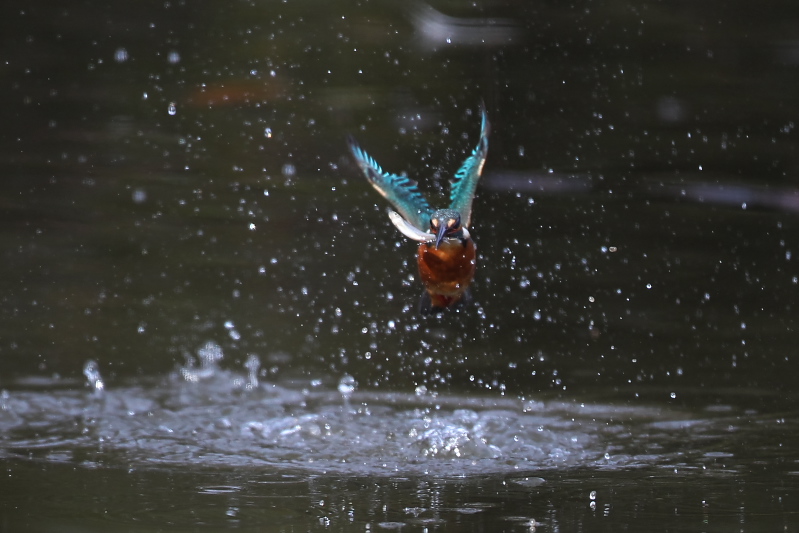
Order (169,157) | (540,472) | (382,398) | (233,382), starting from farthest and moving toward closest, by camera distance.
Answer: (169,157) → (233,382) → (382,398) → (540,472)

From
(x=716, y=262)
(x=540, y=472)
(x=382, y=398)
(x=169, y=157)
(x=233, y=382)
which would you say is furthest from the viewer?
(x=169, y=157)

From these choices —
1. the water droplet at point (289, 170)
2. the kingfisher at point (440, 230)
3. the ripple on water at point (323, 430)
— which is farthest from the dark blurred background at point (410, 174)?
the kingfisher at point (440, 230)

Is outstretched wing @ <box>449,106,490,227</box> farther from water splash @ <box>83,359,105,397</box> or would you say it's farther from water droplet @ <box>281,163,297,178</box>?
water droplet @ <box>281,163,297,178</box>

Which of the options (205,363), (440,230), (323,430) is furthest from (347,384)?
(440,230)

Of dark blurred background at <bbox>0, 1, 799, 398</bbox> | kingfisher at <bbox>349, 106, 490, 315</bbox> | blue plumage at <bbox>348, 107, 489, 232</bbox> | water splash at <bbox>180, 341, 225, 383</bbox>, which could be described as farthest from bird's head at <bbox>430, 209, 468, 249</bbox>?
water splash at <bbox>180, 341, 225, 383</bbox>

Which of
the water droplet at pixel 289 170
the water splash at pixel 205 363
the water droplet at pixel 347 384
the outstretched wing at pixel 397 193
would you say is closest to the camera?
the outstretched wing at pixel 397 193

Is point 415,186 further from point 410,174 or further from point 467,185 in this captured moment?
point 410,174

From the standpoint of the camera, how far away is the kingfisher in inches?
79.0

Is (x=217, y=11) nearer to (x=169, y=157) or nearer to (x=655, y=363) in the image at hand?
(x=169, y=157)

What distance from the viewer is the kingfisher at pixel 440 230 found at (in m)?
2.01

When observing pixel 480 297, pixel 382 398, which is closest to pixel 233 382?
pixel 382 398

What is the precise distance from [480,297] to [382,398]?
2.35ft

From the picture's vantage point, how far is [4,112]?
13.1 feet

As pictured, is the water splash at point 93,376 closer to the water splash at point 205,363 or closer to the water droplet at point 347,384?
the water splash at point 205,363
